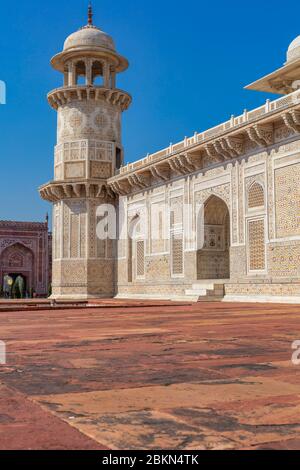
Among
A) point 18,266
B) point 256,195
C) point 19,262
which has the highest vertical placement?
point 256,195

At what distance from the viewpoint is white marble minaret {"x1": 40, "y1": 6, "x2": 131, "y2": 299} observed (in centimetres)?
2061

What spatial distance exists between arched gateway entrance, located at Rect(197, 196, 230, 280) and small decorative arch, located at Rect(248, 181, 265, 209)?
199cm

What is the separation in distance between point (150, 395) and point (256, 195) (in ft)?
40.7

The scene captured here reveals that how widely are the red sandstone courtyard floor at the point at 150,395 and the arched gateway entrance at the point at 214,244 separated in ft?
41.6

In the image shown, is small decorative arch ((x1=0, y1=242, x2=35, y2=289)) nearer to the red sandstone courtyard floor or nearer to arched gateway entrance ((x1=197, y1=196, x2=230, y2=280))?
arched gateway entrance ((x1=197, y1=196, x2=230, y2=280))

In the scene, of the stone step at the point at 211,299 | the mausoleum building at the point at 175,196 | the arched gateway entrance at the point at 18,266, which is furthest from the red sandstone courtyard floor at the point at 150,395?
the arched gateway entrance at the point at 18,266

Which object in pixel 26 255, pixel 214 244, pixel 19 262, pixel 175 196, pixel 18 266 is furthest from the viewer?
pixel 26 255

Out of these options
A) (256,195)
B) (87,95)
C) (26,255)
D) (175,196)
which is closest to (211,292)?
(256,195)

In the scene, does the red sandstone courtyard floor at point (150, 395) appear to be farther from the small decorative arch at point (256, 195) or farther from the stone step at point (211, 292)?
the stone step at point (211, 292)

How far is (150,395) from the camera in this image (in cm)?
198

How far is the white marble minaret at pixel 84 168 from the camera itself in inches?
811

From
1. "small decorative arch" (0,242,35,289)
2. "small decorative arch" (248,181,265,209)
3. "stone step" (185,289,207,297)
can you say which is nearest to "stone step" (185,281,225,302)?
"stone step" (185,289,207,297)

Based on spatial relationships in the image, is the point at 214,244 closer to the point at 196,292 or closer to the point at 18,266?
the point at 196,292
